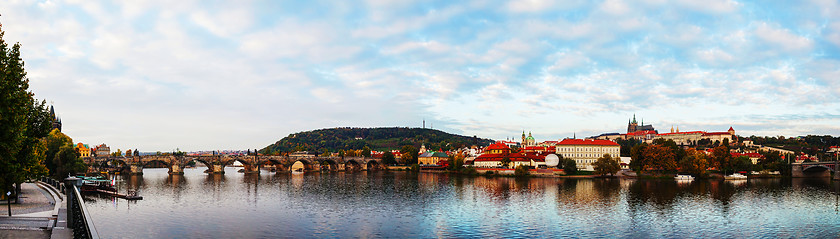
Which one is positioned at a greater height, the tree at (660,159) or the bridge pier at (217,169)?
the tree at (660,159)

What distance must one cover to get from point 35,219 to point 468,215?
29.0 m

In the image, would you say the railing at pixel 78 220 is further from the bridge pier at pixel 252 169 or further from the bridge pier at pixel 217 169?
the bridge pier at pixel 252 169

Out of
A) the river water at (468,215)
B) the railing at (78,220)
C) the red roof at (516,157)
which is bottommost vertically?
the river water at (468,215)

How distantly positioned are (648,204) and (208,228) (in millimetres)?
39866

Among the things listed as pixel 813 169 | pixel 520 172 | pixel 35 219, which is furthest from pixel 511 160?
pixel 35 219

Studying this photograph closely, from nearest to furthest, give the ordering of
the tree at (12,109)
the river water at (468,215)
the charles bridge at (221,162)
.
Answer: the tree at (12,109)
the river water at (468,215)
the charles bridge at (221,162)

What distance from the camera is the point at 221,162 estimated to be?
12550cm

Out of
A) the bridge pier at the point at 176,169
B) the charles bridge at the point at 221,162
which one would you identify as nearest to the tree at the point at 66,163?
the charles bridge at the point at 221,162

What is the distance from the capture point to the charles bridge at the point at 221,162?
116 meters

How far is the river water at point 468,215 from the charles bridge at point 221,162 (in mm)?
57269

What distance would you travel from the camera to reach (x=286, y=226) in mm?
38281

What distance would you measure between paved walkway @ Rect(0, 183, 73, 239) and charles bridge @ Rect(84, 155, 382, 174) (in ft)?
246

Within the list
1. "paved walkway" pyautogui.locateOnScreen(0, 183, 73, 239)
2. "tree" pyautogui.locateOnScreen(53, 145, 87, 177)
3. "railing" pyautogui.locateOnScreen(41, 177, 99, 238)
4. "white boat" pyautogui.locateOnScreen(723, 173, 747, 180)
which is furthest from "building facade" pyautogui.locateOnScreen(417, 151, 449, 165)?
"railing" pyautogui.locateOnScreen(41, 177, 99, 238)

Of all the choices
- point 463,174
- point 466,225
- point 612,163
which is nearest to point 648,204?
point 466,225
